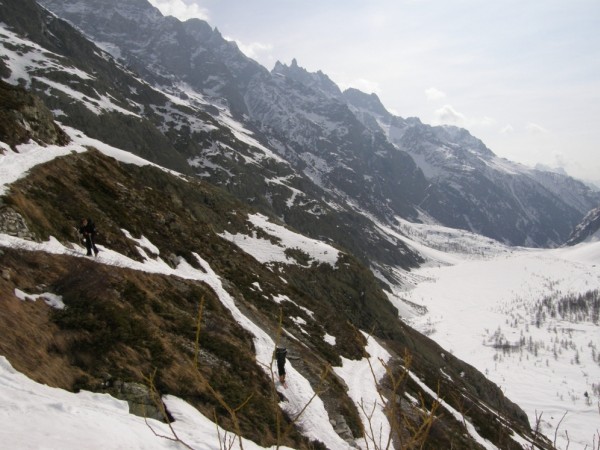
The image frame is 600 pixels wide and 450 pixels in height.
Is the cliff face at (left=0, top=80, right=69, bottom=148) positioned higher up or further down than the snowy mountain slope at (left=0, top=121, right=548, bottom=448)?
higher up

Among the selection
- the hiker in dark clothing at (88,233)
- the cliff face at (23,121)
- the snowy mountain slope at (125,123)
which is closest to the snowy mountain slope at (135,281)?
the hiker in dark clothing at (88,233)

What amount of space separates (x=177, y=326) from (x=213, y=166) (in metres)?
158

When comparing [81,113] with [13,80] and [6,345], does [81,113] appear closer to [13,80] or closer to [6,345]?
[13,80]

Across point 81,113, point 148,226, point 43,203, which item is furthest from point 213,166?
point 43,203

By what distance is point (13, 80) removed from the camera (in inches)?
4990

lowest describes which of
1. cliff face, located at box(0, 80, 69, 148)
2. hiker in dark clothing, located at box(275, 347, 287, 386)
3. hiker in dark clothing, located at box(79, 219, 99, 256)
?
hiker in dark clothing, located at box(275, 347, 287, 386)

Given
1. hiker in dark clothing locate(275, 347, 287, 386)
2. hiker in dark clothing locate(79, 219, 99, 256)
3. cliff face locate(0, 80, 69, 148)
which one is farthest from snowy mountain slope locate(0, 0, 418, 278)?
hiker in dark clothing locate(275, 347, 287, 386)

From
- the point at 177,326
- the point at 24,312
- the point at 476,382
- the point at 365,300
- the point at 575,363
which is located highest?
the point at 24,312

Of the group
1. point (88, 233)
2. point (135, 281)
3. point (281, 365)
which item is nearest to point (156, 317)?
point (135, 281)

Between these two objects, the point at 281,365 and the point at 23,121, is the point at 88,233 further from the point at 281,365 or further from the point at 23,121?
the point at 23,121

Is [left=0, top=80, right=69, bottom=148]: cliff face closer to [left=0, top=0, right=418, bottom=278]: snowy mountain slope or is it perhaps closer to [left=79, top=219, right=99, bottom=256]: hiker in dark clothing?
[left=79, top=219, right=99, bottom=256]: hiker in dark clothing

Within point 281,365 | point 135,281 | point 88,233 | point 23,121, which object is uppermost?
point 23,121

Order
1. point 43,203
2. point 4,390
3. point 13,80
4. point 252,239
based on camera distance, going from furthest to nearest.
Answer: point 13,80 < point 252,239 < point 43,203 < point 4,390

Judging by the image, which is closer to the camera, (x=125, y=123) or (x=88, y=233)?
(x=88, y=233)
